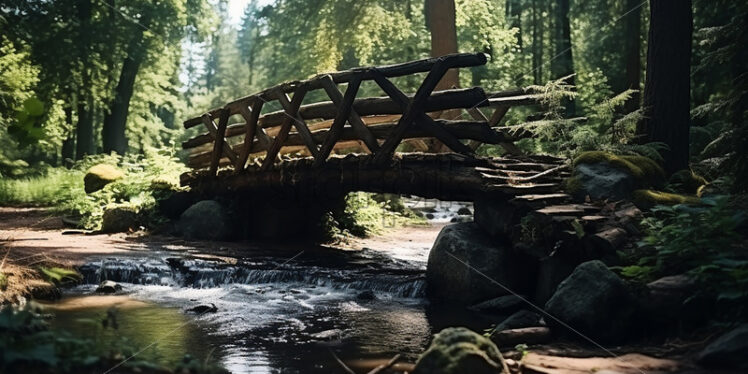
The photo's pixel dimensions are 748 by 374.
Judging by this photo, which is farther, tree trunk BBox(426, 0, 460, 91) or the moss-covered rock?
the moss-covered rock

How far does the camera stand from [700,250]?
20.2 ft

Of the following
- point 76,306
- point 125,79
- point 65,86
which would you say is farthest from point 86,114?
point 76,306

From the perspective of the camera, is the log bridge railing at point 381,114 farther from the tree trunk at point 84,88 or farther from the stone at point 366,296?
the tree trunk at point 84,88

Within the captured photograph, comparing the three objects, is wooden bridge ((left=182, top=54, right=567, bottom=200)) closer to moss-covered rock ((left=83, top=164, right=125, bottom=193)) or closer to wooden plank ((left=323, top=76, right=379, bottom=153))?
wooden plank ((left=323, top=76, right=379, bottom=153))

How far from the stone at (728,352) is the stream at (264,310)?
237 cm

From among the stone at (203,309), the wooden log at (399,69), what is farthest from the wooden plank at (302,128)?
the stone at (203,309)

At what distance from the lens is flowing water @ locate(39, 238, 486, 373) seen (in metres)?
5.95

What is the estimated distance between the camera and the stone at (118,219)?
14711 millimetres

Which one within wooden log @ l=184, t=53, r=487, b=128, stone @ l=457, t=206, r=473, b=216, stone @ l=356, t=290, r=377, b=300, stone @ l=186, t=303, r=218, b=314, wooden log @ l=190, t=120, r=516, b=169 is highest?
wooden log @ l=184, t=53, r=487, b=128

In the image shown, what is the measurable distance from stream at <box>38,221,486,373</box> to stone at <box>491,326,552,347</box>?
793 millimetres

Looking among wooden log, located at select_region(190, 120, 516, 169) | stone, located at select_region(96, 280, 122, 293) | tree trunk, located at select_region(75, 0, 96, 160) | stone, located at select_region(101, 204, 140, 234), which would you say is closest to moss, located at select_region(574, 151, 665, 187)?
wooden log, located at select_region(190, 120, 516, 169)

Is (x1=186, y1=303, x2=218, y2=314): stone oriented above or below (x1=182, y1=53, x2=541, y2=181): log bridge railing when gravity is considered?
below

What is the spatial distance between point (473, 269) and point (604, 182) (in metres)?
2.10

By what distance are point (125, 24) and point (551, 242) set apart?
74.3 feet
